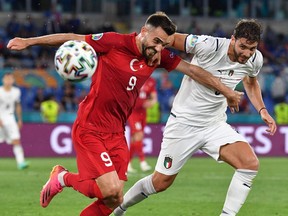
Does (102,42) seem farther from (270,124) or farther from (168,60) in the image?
(270,124)

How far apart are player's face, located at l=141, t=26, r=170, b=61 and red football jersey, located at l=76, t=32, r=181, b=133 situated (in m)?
0.11

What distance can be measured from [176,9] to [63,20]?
4688 mm

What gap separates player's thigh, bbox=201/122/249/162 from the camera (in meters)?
9.04

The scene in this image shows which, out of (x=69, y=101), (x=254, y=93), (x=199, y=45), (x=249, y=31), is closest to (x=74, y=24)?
(x=69, y=101)

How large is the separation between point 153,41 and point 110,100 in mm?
673

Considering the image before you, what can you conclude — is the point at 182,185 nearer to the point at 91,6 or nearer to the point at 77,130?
the point at 77,130

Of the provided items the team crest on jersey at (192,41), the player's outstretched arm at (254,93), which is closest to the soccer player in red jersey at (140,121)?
the player's outstretched arm at (254,93)

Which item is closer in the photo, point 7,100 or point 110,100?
point 110,100

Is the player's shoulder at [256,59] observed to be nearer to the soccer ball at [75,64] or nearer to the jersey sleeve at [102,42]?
the jersey sleeve at [102,42]

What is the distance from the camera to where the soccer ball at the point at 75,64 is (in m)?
7.52

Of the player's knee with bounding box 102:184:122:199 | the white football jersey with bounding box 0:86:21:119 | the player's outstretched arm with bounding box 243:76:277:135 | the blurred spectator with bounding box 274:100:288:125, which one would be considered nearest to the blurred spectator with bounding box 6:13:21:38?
the blurred spectator with bounding box 274:100:288:125

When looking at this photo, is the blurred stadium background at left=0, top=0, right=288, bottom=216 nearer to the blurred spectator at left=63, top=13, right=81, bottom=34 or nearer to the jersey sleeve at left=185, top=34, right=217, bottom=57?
the blurred spectator at left=63, top=13, right=81, bottom=34

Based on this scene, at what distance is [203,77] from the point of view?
8812mm

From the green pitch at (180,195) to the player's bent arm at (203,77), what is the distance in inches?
85.0
